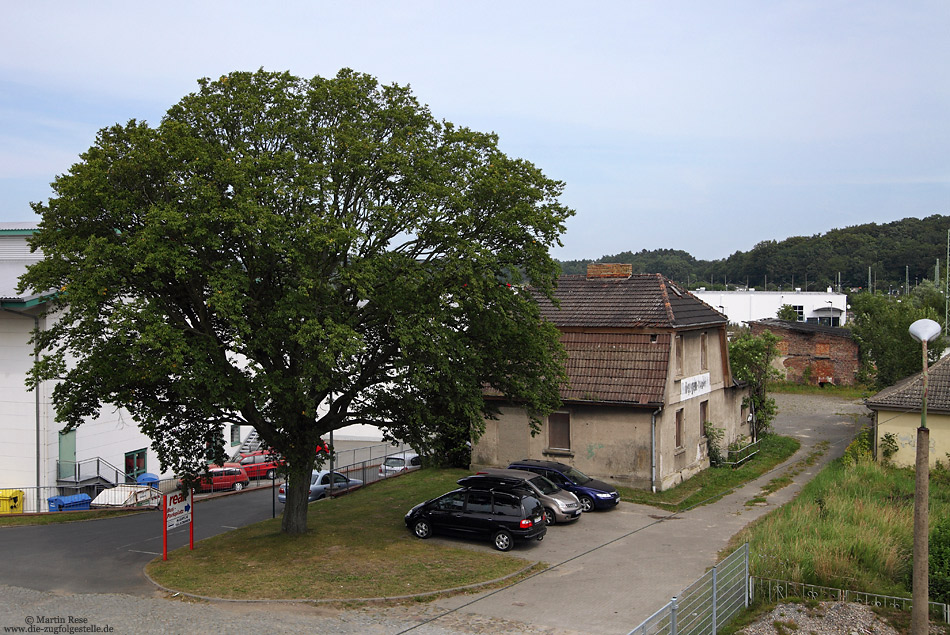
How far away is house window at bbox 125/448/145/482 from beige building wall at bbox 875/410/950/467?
31.4m

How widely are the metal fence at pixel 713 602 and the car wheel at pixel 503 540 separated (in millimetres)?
5488

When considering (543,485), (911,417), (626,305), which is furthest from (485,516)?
(911,417)

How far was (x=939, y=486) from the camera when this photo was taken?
75.9ft

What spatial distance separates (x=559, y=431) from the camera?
26.9m

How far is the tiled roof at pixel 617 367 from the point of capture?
2552 cm

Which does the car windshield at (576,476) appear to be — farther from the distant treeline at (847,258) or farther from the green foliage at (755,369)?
the distant treeline at (847,258)

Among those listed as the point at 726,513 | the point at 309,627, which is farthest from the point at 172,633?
the point at 726,513

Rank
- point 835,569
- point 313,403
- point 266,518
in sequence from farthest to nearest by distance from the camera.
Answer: point 266,518
point 313,403
point 835,569

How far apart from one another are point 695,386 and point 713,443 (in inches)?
122

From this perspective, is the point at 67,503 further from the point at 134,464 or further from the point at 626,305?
the point at 626,305

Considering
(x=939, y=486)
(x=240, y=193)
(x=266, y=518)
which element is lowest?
(x=266, y=518)

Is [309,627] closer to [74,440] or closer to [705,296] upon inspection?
[74,440]

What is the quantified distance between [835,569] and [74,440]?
28.6 meters

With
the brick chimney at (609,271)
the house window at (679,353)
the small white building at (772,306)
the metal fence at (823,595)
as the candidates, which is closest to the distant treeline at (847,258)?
the small white building at (772,306)
